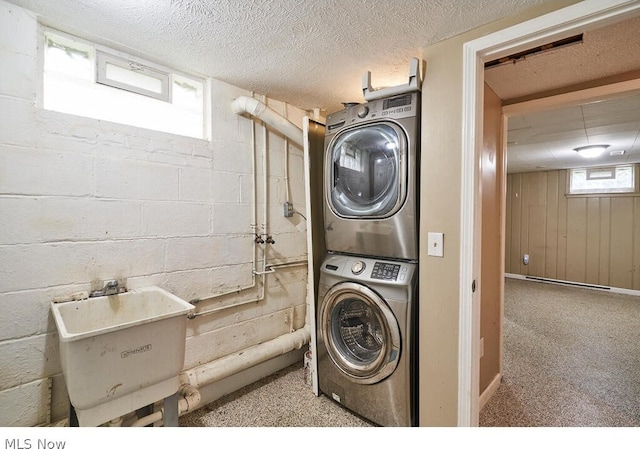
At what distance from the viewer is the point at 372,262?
1612 mm

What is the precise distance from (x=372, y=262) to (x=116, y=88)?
1.73 metres

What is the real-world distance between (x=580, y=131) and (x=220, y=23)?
3489 mm

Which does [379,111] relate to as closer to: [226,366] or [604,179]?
[226,366]

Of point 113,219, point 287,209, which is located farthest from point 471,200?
point 113,219

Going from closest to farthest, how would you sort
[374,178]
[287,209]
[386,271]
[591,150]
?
[386,271] < [374,178] < [287,209] < [591,150]

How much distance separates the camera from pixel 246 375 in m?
2.02

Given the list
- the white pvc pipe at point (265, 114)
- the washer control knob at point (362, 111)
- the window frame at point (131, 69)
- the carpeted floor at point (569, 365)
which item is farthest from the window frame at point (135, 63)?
the carpeted floor at point (569, 365)

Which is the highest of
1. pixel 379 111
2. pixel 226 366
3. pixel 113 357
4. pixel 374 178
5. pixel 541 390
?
pixel 379 111

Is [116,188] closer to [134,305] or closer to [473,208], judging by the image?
[134,305]

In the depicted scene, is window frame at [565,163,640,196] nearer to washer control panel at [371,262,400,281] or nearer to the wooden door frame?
the wooden door frame

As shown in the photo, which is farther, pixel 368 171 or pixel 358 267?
pixel 368 171

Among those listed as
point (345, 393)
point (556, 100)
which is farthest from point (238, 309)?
point (556, 100)

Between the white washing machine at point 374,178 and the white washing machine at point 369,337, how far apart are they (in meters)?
0.12

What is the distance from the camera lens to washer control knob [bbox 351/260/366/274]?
5.31ft
